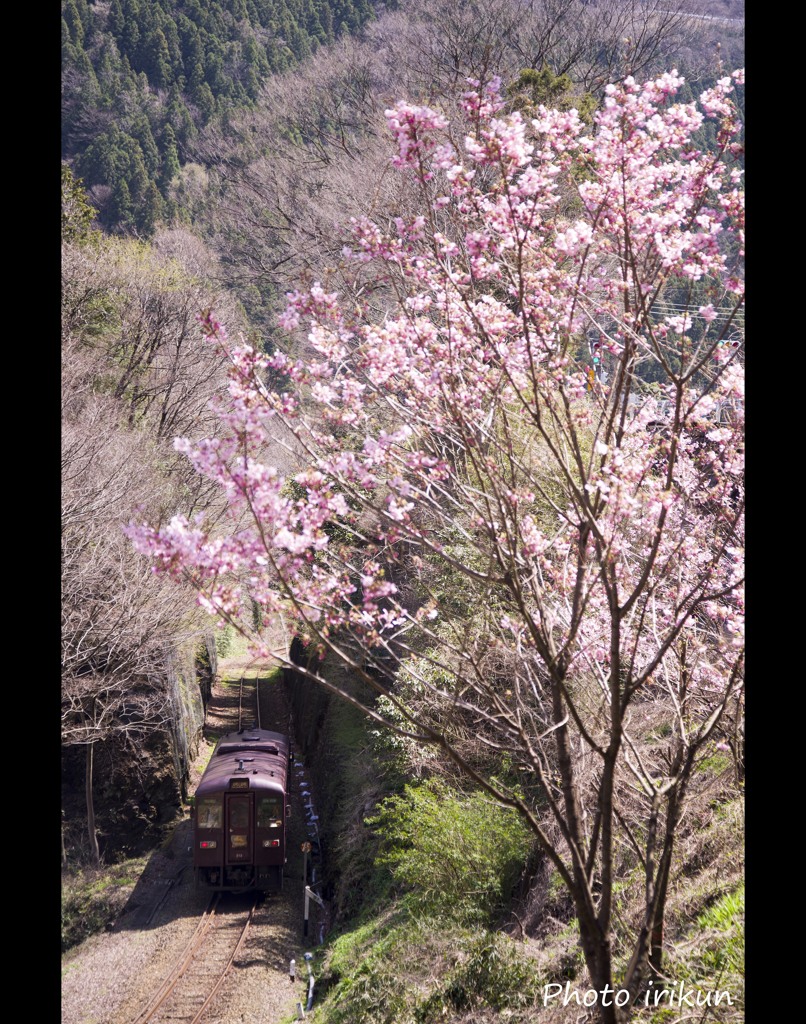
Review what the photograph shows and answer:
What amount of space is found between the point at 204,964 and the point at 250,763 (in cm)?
365

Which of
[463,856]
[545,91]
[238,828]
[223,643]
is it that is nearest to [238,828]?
[238,828]

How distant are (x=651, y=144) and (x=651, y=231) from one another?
0.42 m

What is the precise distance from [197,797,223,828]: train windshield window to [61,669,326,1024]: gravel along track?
1391 mm

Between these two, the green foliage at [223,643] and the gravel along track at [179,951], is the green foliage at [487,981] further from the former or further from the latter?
the green foliage at [223,643]

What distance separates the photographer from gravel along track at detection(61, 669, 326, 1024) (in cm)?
1078

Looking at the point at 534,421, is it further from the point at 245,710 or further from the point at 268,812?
the point at 245,710

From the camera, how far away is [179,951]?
12398 mm

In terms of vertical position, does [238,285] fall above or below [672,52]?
below

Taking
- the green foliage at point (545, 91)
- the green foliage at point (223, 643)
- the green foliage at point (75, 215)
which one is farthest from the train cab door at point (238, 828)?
the green foliage at point (75, 215)

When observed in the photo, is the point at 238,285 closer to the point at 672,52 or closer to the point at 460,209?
the point at 672,52

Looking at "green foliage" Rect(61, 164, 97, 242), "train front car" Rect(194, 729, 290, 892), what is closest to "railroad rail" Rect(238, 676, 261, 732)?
"train front car" Rect(194, 729, 290, 892)

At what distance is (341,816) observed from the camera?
15.0m

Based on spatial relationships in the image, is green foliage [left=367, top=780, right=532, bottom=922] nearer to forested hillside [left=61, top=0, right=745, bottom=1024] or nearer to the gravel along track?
forested hillside [left=61, top=0, right=745, bottom=1024]
